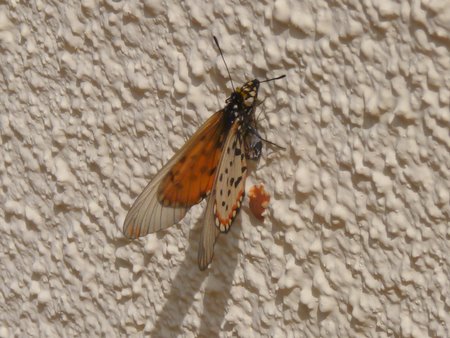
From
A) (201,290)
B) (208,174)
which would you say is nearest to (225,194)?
(208,174)

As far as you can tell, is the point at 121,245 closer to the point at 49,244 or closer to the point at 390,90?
the point at 49,244

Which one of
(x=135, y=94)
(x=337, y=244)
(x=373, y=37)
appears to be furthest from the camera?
(x=135, y=94)

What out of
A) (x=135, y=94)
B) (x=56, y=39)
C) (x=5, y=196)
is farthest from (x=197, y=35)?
(x=5, y=196)

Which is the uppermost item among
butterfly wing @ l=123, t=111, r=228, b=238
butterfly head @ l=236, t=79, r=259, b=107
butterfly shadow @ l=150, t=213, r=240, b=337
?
butterfly head @ l=236, t=79, r=259, b=107

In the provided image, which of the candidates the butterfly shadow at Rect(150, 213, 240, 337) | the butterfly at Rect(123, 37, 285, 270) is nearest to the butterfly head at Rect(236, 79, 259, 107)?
the butterfly at Rect(123, 37, 285, 270)

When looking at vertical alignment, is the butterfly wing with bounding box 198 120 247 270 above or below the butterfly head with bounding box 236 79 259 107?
below

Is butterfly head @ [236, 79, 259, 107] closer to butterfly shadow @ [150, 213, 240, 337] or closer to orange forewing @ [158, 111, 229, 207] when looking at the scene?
orange forewing @ [158, 111, 229, 207]

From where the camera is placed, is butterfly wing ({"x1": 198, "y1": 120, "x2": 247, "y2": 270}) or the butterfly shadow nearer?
butterfly wing ({"x1": 198, "y1": 120, "x2": 247, "y2": 270})

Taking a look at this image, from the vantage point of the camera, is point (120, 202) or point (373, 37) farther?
point (120, 202)
